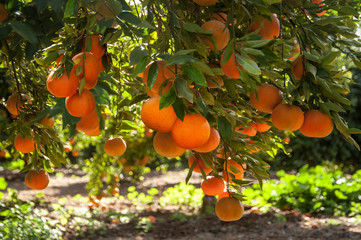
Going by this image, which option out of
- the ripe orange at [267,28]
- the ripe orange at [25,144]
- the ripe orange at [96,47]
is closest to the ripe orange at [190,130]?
the ripe orange at [96,47]

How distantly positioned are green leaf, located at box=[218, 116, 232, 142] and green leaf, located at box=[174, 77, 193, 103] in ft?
0.78

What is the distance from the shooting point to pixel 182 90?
866 millimetres

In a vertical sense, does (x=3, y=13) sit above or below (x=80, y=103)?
above

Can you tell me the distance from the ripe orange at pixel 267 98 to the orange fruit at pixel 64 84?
673 mm

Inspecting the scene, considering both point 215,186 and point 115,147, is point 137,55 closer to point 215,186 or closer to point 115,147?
point 215,186

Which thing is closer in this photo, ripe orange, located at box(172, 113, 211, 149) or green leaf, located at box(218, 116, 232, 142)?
ripe orange, located at box(172, 113, 211, 149)

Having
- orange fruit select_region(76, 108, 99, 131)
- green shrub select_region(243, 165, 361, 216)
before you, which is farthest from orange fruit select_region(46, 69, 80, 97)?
green shrub select_region(243, 165, 361, 216)

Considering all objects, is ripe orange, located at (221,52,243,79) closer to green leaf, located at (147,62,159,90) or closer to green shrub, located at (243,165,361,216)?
green leaf, located at (147,62,159,90)

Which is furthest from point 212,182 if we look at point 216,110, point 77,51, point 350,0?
point 350,0

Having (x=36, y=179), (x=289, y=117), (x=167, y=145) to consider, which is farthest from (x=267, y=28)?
(x=36, y=179)

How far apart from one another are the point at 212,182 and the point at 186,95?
2.80 ft

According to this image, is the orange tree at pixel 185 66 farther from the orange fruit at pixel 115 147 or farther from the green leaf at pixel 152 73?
the orange fruit at pixel 115 147

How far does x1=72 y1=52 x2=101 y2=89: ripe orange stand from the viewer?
1005mm

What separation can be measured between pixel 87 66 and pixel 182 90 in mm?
323
